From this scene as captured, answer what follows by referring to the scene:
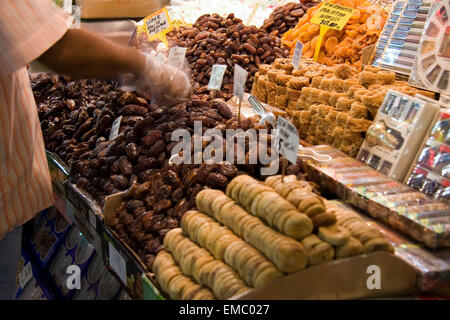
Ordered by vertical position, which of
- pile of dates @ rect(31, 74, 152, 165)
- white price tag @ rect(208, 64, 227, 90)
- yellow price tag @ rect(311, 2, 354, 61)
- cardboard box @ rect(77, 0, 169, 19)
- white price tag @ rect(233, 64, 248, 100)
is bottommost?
pile of dates @ rect(31, 74, 152, 165)

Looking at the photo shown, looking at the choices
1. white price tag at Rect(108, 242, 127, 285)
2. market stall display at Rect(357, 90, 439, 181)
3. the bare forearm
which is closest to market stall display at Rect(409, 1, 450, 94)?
market stall display at Rect(357, 90, 439, 181)

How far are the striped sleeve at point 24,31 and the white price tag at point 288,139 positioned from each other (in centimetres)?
96

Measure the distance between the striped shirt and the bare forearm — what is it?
9 centimetres

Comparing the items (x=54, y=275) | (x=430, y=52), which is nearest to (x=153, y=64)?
(x=430, y=52)

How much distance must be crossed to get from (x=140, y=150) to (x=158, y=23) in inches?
70.3

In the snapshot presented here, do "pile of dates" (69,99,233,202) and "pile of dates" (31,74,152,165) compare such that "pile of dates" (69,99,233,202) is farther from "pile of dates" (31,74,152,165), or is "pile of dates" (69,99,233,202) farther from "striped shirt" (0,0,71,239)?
"striped shirt" (0,0,71,239)

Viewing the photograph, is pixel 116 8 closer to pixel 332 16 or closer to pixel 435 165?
pixel 332 16

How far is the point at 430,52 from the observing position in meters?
2.64

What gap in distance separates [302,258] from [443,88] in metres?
1.80

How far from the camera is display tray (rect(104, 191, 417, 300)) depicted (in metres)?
1.37

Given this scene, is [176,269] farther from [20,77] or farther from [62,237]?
[62,237]

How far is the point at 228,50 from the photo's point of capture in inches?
162

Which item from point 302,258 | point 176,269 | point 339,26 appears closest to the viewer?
point 302,258

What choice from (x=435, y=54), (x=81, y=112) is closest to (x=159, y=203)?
(x=81, y=112)
